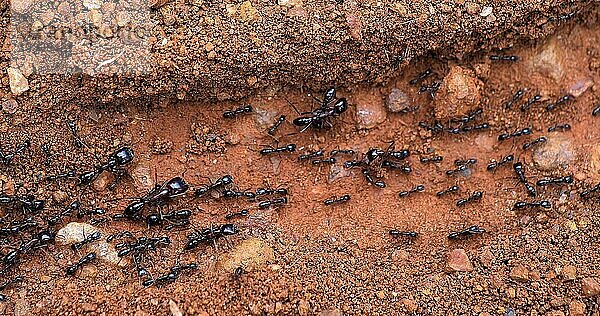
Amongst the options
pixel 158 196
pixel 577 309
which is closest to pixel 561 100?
pixel 577 309

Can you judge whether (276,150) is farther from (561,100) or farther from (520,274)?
(561,100)

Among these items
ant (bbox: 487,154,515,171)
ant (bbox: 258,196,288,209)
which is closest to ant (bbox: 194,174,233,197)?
ant (bbox: 258,196,288,209)

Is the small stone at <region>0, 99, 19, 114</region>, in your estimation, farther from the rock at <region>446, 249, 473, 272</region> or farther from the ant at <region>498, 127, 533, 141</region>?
the ant at <region>498, 127, 533, 141</region>

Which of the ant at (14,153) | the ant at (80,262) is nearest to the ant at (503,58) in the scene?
the ant at (80,262)

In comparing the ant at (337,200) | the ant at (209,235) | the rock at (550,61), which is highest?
the rock at (550,61)

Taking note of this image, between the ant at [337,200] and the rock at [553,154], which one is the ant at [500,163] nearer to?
the rock at [553,154]
